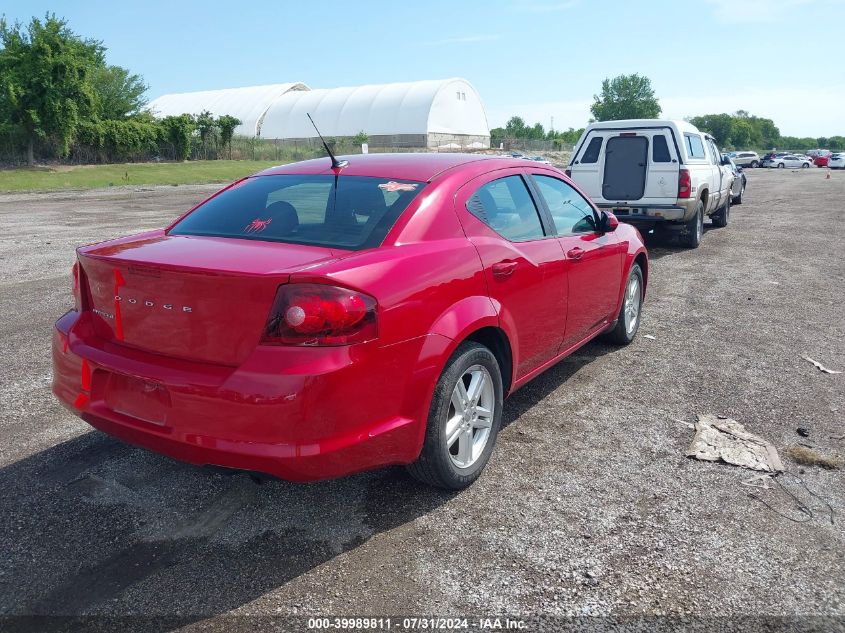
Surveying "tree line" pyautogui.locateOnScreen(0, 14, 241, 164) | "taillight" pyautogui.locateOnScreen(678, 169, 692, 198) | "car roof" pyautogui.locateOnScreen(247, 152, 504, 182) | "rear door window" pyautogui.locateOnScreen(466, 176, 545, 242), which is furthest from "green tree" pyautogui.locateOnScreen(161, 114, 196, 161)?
"rear door window" pyautogui.locateOnScreen(466, 176, 545, 242)

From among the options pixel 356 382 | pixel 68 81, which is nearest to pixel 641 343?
pixel 356 382

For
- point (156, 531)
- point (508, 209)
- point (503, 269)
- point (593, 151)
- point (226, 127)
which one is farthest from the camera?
point (226, 127)

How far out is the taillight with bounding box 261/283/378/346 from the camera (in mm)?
2765

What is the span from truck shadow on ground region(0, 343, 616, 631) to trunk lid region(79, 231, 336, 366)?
2.35ft

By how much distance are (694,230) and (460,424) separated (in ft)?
32.7

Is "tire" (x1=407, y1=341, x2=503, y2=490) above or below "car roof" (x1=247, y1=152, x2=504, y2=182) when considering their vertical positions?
below

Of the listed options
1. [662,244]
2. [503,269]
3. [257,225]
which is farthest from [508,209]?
[662,244]

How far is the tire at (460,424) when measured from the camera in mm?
3293

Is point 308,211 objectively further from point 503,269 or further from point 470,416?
point 470,416

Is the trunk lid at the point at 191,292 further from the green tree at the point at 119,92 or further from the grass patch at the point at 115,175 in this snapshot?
the green tree at the point at 119,92

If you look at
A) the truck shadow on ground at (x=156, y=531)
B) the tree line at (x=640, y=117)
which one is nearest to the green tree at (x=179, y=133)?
the truck shadow on ground at (x=156, y=531)

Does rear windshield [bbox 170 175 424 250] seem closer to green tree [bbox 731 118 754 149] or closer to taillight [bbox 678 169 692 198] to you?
taillight [bbox 678 169 692 198]

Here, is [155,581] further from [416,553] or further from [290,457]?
[416,553]

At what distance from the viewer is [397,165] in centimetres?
400
